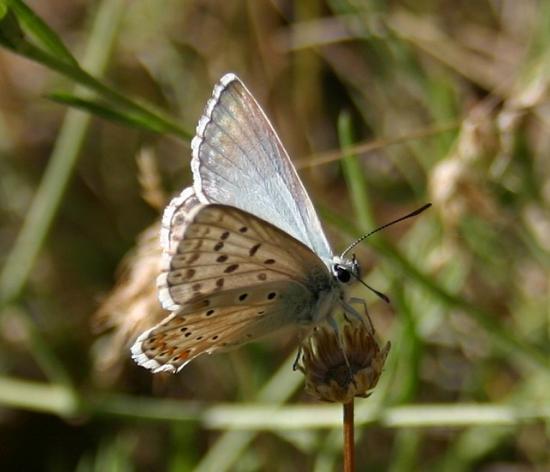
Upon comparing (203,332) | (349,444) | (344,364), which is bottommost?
(349,444)

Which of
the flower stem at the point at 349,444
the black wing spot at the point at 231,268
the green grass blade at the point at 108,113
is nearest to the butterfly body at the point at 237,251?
the black wing spot at the point at 231,268

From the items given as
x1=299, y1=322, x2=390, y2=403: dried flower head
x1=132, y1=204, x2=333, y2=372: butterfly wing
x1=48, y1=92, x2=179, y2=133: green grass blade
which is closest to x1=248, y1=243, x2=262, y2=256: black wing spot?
x1=132, y1=204, x2=333, y2=372: butterfly wing

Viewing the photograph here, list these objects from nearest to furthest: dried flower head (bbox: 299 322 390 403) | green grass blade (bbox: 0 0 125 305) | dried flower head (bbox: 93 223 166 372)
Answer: dried flower head (bbox: 299 322 390 403) → dried flower head (bbox: 93 223 166 372) → green grass blade (bbox: 0 0 125 305)

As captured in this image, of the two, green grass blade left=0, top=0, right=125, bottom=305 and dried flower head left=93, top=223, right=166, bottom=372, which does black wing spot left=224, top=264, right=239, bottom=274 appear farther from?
green grass blade left=0, top=0, right=125, bottom=305

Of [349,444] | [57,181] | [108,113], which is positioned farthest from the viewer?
[57,181]

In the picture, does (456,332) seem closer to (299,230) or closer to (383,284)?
(383,284)

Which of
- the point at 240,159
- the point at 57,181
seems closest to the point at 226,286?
the point at 240,159

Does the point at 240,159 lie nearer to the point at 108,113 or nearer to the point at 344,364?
the point at 108,113
